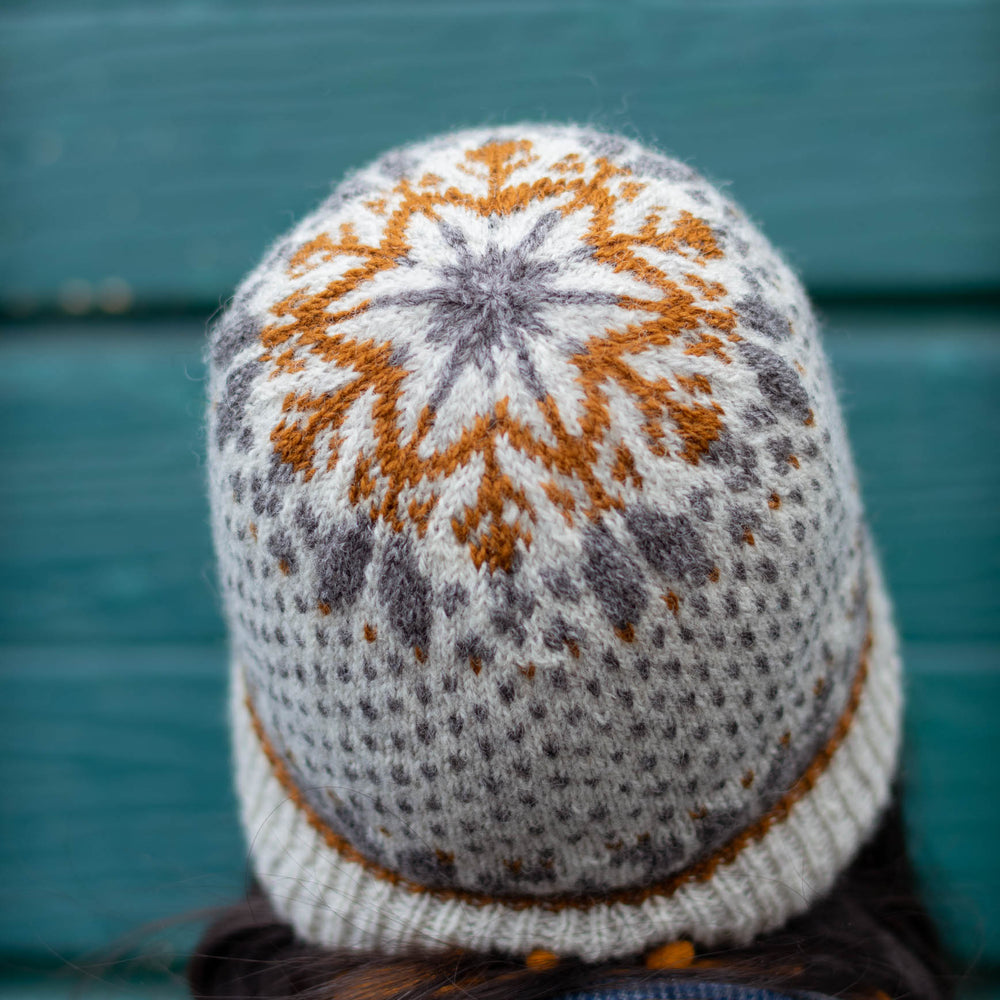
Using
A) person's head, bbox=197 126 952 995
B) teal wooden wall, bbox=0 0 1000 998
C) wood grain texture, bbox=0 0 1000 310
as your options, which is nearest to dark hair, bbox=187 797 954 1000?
person's head, bbox=197 126 952 995

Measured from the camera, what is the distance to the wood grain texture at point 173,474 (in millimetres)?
896

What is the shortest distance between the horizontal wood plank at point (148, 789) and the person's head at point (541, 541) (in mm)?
517

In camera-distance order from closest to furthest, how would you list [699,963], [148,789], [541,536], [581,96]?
[541,536] < [699,963] < [581,96] < [148,789]

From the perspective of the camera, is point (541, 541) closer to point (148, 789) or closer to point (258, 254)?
point (258, 254)

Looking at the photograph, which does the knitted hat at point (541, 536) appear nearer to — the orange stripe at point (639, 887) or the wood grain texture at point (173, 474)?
the orange stripe at point (639, 887)

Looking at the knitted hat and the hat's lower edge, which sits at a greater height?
the knitted hat

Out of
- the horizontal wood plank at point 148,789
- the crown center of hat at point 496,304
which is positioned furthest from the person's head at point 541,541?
the horizontal wood plank at point 148,789

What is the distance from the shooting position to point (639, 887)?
512 mm

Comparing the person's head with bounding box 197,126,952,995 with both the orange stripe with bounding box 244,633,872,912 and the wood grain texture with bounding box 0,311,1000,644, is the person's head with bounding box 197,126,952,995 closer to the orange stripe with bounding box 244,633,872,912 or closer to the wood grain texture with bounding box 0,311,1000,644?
the orange stripe with bounding box 244,633,872,912

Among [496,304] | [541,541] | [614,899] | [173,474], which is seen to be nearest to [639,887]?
[614,899]

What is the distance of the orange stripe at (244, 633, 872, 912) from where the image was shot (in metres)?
0.51

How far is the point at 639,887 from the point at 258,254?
0.75 metres

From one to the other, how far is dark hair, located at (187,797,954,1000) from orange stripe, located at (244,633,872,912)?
4cm

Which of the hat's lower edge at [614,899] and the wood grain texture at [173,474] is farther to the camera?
the wood grain texture at [173,474]
